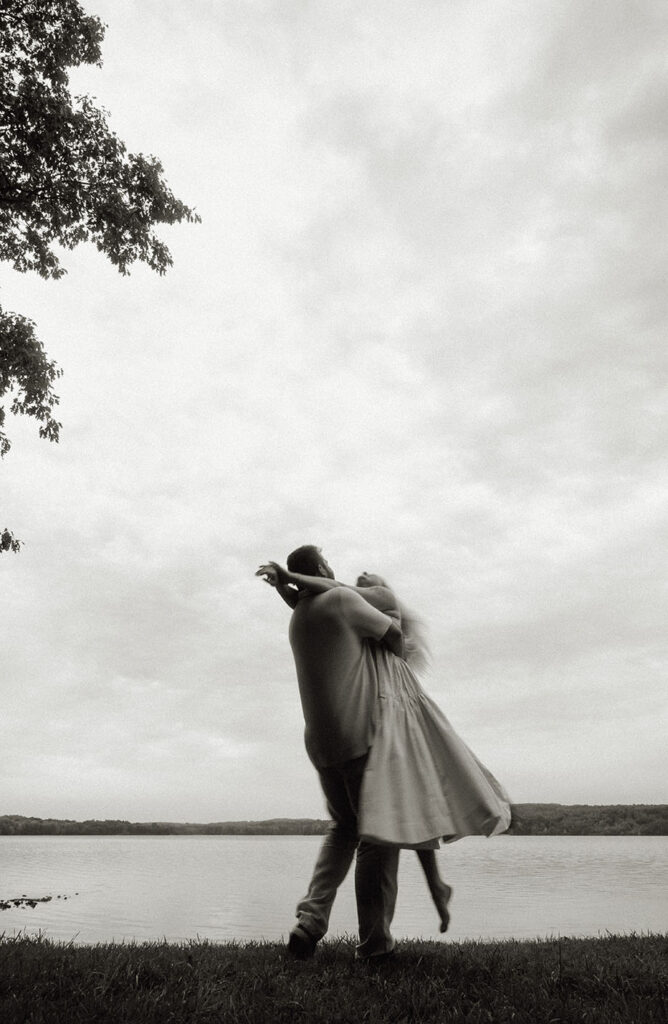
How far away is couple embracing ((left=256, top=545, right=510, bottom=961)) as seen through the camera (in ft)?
14.9

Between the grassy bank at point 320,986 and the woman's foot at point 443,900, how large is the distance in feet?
0.87

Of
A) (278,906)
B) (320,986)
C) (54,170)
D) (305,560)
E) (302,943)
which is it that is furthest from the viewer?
(278,906)

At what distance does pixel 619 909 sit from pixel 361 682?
36.0 ft

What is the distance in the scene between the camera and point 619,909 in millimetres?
12969

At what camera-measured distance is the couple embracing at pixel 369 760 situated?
4.53 meters

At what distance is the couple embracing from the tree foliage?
684 cm

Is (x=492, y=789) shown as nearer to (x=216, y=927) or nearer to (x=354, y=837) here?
(x=354, y=837)

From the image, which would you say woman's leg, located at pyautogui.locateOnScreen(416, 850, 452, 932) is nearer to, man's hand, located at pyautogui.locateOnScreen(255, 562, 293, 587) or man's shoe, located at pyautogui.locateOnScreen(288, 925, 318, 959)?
man's shoe, located at pyautogui.locateOnScreen(288, 925, 318, 959)

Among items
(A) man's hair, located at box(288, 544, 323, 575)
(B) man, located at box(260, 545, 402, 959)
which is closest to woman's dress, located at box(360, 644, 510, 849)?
(B) man, located at box(260, 545, 402, 959)

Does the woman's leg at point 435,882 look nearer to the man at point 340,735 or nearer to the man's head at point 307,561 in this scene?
the man at point 340,735

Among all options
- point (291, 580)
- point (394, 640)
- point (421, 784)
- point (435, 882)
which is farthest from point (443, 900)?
point (291, 580)

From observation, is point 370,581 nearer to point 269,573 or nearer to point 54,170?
point 269,573

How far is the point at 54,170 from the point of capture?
9.88m

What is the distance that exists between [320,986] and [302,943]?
73cm
